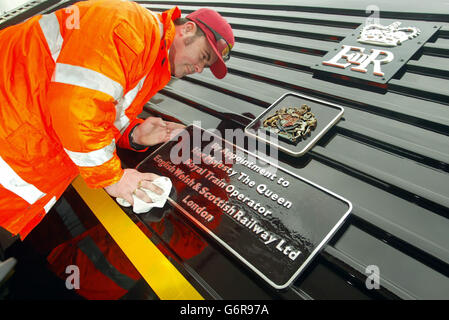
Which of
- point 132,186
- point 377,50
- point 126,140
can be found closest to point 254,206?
point 132,186

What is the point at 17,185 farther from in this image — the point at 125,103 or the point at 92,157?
the point at 125,103

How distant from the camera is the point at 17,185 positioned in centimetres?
150

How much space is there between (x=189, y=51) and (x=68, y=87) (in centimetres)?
85

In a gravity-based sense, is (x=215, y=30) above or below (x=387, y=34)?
below

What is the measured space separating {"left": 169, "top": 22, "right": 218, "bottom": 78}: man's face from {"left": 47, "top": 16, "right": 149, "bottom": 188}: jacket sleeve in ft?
1.70

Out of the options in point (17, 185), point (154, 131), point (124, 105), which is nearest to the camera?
point (17, 185)

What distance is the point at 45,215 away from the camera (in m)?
1.94

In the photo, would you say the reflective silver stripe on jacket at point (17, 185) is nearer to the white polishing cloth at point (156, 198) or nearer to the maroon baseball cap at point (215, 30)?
the white polishing cloth at point (156, 198)

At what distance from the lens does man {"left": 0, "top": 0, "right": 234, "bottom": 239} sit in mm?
1154

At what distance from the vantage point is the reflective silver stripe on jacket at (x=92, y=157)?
128 centimetres

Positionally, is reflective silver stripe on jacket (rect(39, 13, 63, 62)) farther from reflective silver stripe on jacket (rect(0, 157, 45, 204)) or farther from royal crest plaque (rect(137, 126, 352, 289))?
royal crest plaque (rect(137, 126, 352, 289))

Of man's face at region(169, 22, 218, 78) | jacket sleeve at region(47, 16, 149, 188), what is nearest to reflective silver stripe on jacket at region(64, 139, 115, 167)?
jacket sleeve at region(47, 16, 149, 188)

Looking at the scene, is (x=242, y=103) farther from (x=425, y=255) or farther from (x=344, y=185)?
(x=425, y=255)

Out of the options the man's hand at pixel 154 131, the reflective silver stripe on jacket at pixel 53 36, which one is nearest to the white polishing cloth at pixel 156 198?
the man's hand at pixel 154 131
